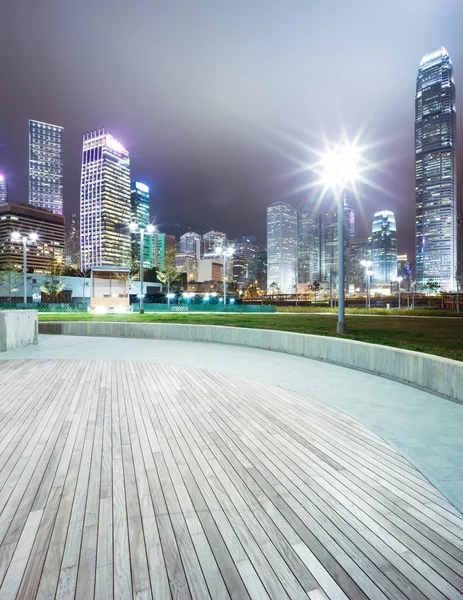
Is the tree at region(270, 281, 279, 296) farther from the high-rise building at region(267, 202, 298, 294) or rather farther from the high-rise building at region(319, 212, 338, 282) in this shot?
the high-rise building at region(319, 212, 338, 282)

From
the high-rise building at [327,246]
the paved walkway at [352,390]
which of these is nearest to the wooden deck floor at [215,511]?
the paved walkway at [352,390]

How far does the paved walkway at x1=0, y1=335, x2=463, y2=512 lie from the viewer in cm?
382

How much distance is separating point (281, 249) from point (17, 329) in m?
181

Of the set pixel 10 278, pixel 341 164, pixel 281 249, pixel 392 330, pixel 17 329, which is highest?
pixel 281 249

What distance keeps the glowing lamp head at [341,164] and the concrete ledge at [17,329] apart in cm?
1201

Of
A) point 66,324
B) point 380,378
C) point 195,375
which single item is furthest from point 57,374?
point 66,324

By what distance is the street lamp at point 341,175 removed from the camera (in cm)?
1162

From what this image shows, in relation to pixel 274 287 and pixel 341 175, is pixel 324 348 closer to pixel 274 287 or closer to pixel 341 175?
pixel 341 175

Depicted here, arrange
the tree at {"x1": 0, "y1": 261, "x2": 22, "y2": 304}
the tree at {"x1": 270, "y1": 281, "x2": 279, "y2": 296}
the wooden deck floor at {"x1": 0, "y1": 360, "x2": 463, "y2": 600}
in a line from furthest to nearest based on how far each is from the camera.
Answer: the tree at {"x1": 270, "y1": 281, "x2": 279, "y2": 296}
the tree at {"x1": 0, "y1": 261, "x2": 22, "y2": 304}
the wooden deck floor at {"x1": 0, "y1": 360, "x2": 463, "y2": 600}

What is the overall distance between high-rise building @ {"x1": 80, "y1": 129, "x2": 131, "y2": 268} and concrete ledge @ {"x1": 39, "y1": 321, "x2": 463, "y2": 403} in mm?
173855

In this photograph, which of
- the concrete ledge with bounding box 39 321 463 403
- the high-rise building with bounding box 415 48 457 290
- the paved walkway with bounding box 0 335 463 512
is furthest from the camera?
the high-rise building with bounding box 415 48 457 290

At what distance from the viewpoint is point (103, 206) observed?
620 feet

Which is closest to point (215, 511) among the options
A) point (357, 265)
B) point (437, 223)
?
point (357, 265)

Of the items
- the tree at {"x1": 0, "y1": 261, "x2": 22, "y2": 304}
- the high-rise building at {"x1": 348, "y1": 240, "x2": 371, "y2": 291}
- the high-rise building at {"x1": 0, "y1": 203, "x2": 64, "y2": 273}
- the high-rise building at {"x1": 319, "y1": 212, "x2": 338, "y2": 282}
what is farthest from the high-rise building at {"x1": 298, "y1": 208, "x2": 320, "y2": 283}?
the tree at {"x1": 0, "y1": 261, "x2": 22, "y2": 304}
